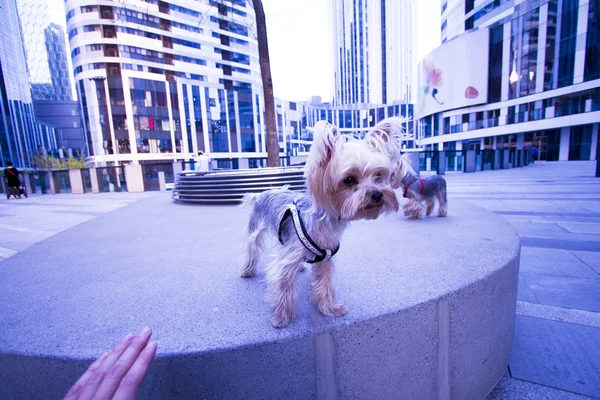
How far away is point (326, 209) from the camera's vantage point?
177cm

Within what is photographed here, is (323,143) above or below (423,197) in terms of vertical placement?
above

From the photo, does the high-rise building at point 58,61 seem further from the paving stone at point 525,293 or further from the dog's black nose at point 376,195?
the paving stone at point 525,293

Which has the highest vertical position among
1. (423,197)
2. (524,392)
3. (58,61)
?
(58,61)

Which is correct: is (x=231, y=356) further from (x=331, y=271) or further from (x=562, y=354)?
(x=562, y=354)

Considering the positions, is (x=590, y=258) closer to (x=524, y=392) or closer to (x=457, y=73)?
(x=524, y=392)

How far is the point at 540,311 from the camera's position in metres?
2.63

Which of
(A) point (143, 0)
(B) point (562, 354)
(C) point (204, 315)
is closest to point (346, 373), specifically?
(C) point (204, 315)

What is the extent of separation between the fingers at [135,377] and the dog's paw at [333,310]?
0.94 m

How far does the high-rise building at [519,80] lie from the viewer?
94.8 ft

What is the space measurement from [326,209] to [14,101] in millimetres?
72074

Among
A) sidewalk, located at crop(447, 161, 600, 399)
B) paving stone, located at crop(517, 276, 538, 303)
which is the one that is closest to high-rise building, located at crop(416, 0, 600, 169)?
sidewalk, located at crop(447, 161, 600, 399)

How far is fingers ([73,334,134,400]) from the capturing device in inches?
42.8

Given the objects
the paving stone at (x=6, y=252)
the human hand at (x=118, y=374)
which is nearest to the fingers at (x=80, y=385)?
the human hand at (x=118, y=374)

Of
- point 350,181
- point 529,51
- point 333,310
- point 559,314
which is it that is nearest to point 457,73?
point 529,51
